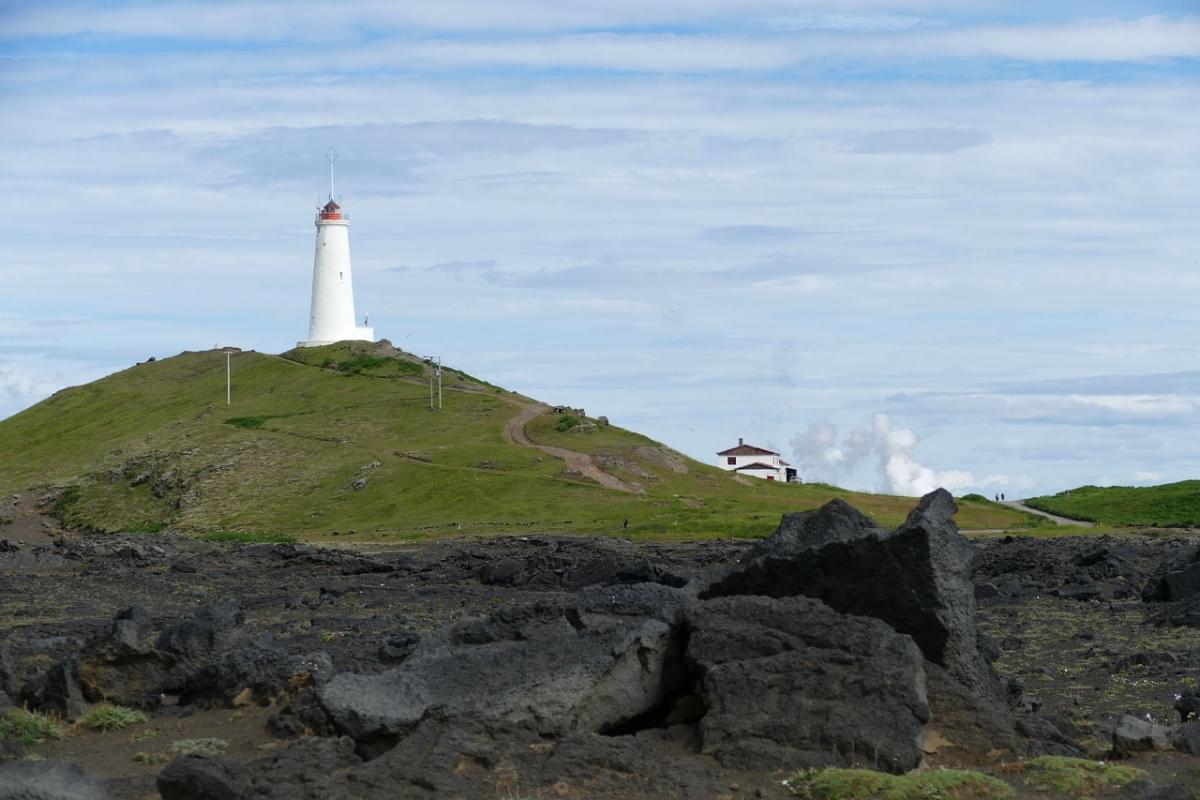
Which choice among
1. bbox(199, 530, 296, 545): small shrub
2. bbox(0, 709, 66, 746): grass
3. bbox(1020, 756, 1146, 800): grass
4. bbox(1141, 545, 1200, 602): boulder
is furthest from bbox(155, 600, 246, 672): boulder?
bbox(199, 530, 296, 545): small shrub

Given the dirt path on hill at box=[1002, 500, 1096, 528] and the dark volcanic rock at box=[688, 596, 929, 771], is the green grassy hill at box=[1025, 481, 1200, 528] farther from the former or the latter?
the dark volcanic rock at box=[688, 596, 929, 771]

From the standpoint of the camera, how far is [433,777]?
15.2 m

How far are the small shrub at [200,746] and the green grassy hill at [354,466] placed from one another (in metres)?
52.4

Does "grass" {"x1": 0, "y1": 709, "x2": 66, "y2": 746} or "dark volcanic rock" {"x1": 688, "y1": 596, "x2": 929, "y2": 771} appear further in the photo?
"grass" {"x1": 0, "y1": 709, "x2": 66, "y2": 746}

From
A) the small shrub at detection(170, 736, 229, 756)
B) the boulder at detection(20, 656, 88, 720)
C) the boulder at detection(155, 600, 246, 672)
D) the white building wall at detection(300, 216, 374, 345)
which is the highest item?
the white building wall at detection(300, 216, 374, 345)

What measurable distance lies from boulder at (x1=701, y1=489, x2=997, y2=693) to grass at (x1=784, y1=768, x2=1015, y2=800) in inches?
118

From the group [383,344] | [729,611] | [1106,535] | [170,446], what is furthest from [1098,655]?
[383,344]

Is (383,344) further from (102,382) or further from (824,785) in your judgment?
(824,785)

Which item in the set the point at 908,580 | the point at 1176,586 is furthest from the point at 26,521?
the point at 908,580

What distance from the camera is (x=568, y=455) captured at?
96.3 metres

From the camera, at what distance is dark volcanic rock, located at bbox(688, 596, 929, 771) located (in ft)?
53.6

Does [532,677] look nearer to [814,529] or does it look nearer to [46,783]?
[46,783]

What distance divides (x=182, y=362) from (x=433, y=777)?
141 meters

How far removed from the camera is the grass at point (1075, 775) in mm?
15586
